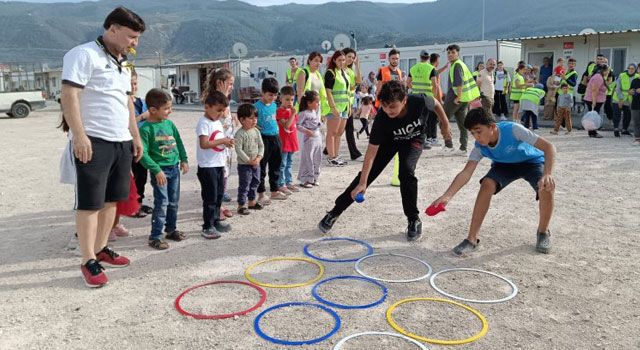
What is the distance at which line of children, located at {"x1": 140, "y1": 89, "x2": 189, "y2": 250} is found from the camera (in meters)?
4.96

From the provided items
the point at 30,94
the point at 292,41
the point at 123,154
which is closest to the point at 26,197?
the point at 123,154

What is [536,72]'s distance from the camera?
64.7 feet

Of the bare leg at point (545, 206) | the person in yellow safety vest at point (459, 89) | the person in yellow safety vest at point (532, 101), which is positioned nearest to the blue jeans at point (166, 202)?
the bare leg at point (545, 206)

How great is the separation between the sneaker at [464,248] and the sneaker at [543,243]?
0.60 metres

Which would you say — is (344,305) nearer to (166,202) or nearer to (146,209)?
(166,202)

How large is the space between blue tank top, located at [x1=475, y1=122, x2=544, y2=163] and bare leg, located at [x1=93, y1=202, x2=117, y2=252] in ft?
11.2

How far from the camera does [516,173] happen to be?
490 cm

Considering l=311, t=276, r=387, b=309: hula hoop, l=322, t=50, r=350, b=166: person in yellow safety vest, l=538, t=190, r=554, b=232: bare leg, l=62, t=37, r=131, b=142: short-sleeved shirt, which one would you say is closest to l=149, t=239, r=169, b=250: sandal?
l=62, t=37, r=131, b=142: short-sleeved shirt

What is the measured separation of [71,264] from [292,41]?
170m

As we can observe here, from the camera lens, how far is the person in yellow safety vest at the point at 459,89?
9969 mm

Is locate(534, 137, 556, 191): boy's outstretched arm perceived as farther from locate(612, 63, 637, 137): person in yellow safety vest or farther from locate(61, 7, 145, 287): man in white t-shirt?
locate(612, 63, 637, 137): person in yellow safety vest

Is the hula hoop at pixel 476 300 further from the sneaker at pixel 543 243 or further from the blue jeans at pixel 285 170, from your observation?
the blue jeans at pixel 285 170

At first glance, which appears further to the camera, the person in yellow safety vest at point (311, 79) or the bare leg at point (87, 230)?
the person in yellow safety vest at point (311, 79)

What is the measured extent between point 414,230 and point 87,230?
3168 mm
